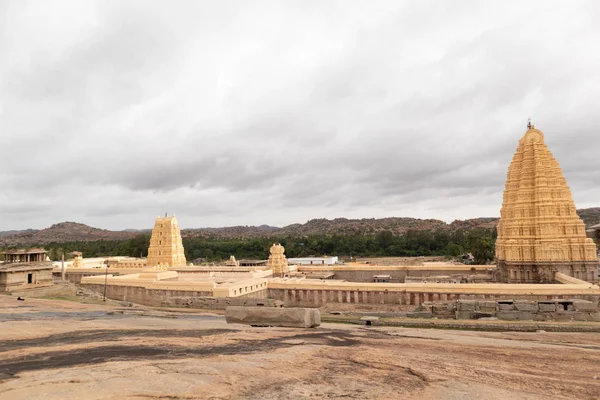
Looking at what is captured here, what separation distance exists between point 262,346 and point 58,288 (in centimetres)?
2829

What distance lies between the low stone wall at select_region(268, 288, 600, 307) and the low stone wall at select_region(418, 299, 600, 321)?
5.64 meters

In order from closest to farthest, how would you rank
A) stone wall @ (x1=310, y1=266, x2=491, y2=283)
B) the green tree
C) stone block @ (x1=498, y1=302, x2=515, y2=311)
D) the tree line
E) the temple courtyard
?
the temple courtyard → stone block @ (x1=498, y1=302, x2=515, y2=311) → stone wall @ (x1=310, y1=266, x2=491, y2=283) → the green tree → the tree line

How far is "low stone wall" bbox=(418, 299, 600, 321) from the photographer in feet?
74.7

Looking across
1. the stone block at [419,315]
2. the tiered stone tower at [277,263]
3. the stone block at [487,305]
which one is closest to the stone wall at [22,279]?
the tiered stone tower at [277,263]

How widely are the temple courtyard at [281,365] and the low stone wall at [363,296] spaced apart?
54.7ft

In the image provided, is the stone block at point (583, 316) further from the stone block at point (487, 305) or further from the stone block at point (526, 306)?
the stone block at point (487, 305)

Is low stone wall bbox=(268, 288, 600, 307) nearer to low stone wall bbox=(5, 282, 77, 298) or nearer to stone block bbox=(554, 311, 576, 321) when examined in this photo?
stone block bbox=(554, 311, 576, 321)

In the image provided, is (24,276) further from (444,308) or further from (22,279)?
(444,308)

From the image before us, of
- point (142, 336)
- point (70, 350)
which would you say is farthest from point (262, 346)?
point (70, 350)

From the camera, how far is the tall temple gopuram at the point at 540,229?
34656 mm

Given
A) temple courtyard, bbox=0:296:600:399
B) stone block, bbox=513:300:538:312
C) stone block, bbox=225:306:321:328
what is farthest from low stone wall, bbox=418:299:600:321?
stone block, bbox=225:306:321:328

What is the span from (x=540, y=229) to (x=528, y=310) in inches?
622

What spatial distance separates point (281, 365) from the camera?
9.37 metres

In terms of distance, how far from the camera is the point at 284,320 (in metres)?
15.7
